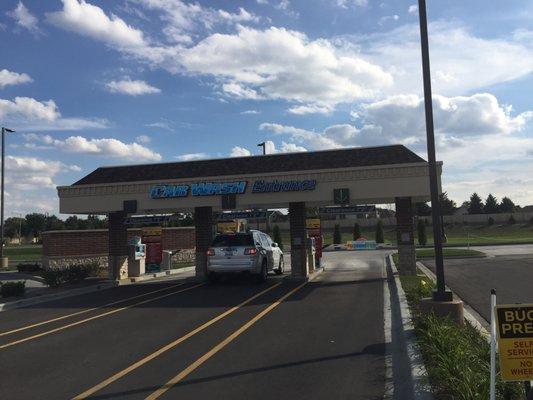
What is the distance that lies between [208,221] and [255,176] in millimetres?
3330

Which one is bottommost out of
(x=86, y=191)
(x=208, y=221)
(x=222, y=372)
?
(x=222, y=372)

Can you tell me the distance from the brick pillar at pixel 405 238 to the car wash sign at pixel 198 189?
5927mm

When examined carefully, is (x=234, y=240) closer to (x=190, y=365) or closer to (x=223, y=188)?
(x=223, y=188)

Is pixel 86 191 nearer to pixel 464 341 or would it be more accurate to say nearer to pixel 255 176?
pixel 255 176

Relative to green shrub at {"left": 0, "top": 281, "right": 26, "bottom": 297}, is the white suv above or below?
above

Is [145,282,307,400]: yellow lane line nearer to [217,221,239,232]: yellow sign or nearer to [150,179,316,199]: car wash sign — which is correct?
[150,179,316,199]: car wash sign

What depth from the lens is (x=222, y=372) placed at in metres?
7.33

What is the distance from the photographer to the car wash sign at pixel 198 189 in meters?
21.5

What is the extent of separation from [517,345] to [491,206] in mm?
134649

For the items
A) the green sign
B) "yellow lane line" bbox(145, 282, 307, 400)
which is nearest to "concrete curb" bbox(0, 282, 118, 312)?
"yellow lane line" bbox(145, 282, 307, 400)

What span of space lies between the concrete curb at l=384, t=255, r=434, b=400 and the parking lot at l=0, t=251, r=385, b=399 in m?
0.17

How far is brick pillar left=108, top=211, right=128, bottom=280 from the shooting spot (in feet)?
78.2

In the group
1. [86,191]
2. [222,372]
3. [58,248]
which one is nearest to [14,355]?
[222,372]

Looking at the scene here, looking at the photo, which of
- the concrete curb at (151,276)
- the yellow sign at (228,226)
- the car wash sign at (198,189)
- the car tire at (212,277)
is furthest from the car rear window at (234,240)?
the yellow sign at (228,226)
